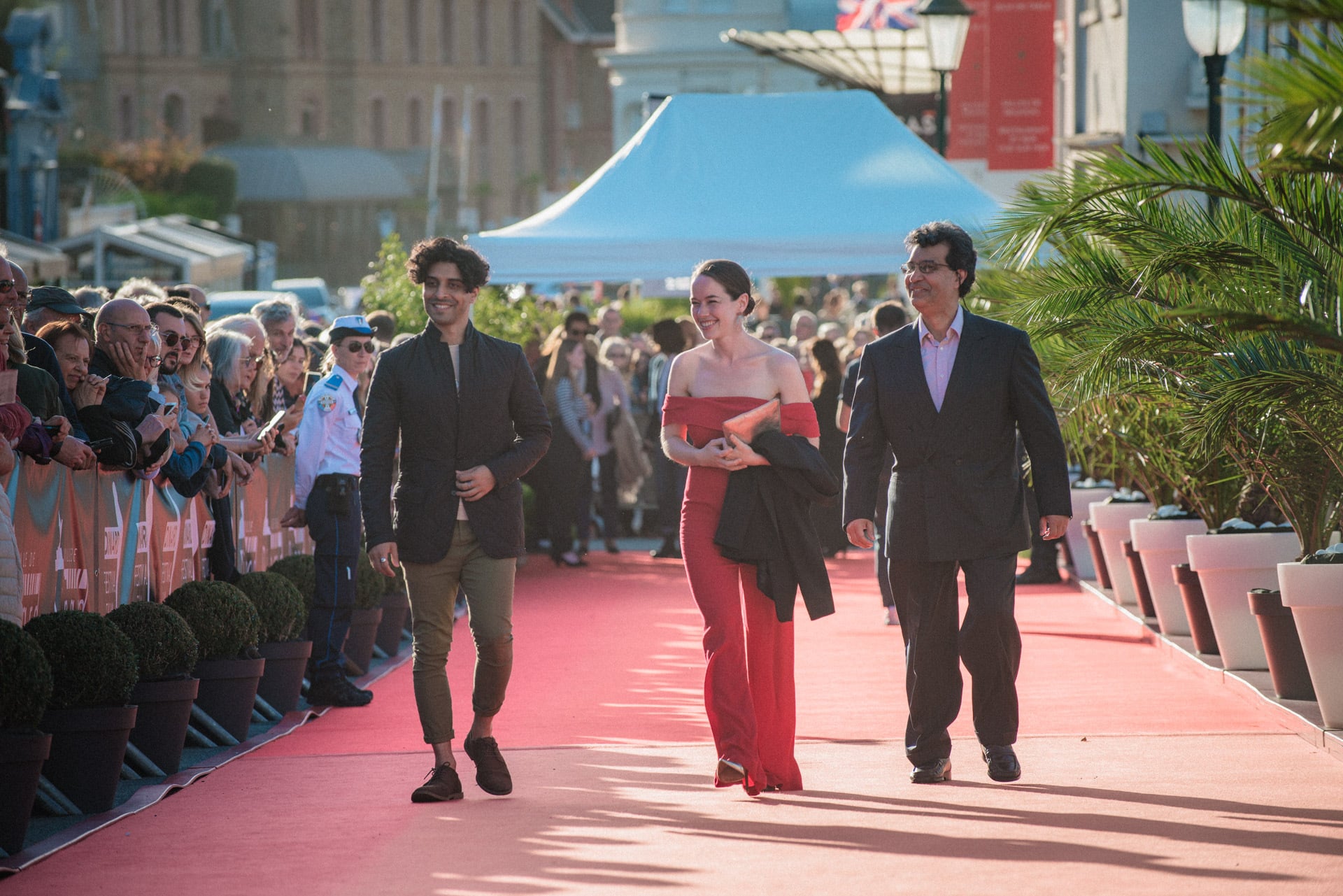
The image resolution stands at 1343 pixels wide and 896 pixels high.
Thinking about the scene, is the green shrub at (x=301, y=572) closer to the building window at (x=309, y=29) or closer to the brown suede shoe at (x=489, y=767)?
the brown suede shoe at (x=489, y=767)

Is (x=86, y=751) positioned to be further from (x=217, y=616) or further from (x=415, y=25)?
(x=415, y=25)

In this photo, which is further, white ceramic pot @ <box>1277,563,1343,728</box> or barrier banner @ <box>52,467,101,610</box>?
white ceramic pot @ <box>1277,563,1343,728</box>

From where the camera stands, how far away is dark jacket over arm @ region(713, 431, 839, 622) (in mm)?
7223

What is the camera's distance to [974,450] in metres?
7.24

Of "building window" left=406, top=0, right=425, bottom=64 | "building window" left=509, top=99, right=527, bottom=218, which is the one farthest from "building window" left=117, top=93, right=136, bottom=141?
"building window" left=509, top=99, right=527, bottom=218

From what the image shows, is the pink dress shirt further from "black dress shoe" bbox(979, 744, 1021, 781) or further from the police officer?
the police officer

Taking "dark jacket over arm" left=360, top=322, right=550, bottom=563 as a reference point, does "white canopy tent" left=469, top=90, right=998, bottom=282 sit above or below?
above

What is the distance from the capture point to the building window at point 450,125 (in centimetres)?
8012

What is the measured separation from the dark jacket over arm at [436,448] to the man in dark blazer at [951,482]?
1.25 metres

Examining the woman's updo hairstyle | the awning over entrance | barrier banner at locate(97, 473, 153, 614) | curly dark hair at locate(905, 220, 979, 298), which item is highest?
the awning over entrance

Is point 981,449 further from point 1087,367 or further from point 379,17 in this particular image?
point 379,17

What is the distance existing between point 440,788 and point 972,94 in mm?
18689

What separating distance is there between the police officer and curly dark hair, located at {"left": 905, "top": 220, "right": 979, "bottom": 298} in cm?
370

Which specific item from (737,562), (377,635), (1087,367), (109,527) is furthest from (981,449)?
(377,635)
